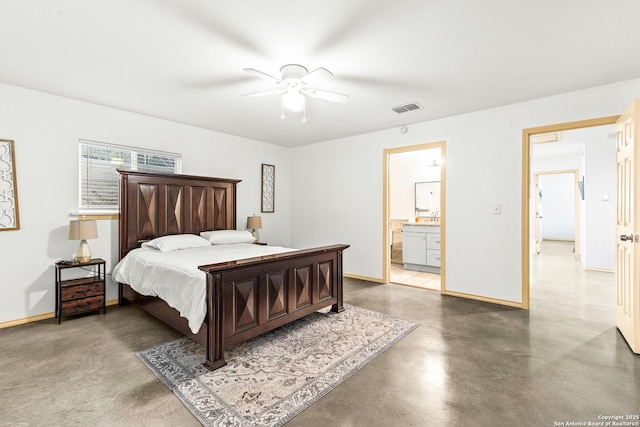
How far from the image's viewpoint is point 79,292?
10.8 ft

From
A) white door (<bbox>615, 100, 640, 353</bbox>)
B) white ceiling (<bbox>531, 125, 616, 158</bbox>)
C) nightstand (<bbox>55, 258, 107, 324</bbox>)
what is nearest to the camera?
white door (<bbox>615, 100, 640, 353</bbox>)

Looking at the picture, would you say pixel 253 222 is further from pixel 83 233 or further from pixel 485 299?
pixel 485 299

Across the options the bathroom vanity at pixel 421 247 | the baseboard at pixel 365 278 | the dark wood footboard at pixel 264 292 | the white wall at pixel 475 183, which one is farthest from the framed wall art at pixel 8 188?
the bathroom vanity at pixel 421 247

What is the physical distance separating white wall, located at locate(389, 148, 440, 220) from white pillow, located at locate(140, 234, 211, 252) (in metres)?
4.36

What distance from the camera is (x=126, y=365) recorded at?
92.2 inches

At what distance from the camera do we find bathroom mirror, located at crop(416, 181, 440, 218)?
20.9 ft

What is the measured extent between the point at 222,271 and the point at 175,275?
67 cm

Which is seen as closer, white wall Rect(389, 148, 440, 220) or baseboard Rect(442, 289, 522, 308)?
baseboard Rect(442, 289, 522, 308)

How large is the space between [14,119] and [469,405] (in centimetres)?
487

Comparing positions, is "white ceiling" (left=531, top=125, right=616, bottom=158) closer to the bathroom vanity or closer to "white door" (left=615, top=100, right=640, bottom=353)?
"white door" (left=615, top=100, right=640, bottom=353)

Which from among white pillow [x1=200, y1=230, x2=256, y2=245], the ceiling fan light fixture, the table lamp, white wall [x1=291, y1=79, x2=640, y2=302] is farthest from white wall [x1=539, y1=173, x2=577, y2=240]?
the table lamp

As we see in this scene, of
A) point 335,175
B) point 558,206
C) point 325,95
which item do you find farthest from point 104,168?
point 558,206

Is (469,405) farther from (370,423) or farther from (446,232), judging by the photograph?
(446,232)

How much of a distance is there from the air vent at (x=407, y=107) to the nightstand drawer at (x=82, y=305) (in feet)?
13.9
